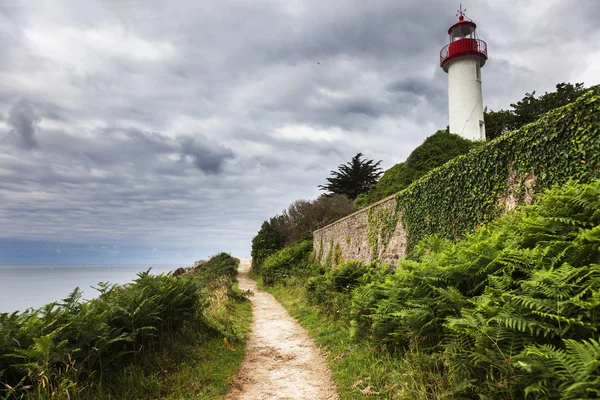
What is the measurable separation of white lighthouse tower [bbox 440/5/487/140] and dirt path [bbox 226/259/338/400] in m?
17.5

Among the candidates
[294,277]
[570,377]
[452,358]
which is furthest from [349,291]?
[294,277]

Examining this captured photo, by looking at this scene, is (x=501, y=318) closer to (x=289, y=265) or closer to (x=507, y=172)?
(x=507, y=172)

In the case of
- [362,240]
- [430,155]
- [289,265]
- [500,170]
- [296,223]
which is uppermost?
[430,155]

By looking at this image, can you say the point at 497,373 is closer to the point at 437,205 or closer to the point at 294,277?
the point at 437,205

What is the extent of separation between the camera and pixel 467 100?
21.6 meters

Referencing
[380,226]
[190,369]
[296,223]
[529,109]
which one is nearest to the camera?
[190,369]

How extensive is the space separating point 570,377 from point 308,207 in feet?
96.9

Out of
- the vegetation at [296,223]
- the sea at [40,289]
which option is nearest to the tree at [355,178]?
the vegetation at [296,223]

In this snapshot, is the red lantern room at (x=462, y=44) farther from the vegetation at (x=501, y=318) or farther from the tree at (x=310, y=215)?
the vegetation at (x=501, y=318)

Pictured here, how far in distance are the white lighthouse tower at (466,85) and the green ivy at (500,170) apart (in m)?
12.8

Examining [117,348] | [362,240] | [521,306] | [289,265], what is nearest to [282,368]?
[117,348]

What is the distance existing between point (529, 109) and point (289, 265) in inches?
759

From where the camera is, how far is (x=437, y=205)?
31.3ft

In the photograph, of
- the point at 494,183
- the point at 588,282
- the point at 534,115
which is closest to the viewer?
the point at 588,282
